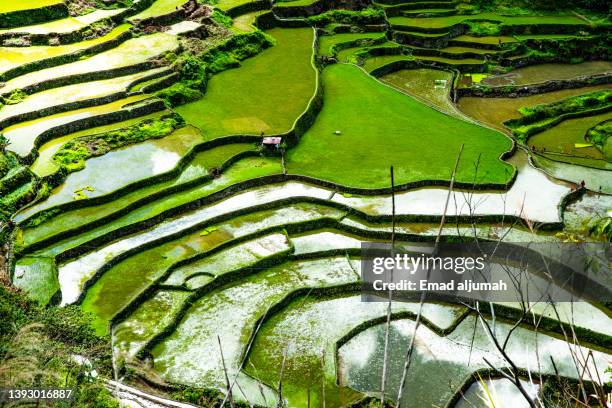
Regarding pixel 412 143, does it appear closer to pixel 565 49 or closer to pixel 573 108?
pixel 573 108

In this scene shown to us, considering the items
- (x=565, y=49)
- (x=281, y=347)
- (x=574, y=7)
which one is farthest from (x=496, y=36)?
(x=281, y=347)

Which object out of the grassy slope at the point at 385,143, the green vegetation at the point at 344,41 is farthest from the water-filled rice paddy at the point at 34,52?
the grassy slope at the point at 385,143

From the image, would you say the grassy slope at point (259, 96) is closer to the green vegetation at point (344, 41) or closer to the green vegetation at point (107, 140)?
the green vegetation at point (344, 41)

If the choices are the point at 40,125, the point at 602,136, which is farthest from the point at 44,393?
the point at 602,136

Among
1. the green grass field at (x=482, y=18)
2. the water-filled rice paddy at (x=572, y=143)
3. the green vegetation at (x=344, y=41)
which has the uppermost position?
the green grass field at (x=482, y=18)

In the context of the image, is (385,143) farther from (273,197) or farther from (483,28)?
(483,28)

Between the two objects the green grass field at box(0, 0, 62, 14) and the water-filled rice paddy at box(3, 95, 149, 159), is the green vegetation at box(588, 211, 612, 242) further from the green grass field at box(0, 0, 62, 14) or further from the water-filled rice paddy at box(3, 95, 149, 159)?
the green grass field at box(0, 0, 62, 14)

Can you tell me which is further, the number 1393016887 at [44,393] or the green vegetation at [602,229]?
the green vegetation at [602,229]
